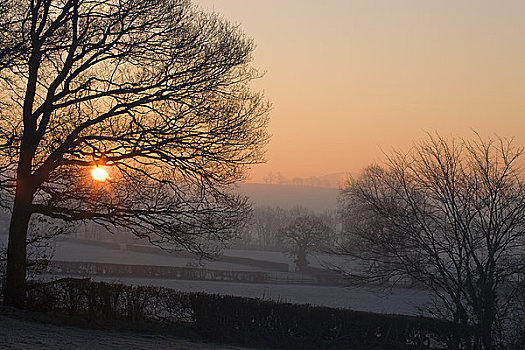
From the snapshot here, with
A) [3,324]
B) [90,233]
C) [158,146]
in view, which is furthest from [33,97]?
[90,233]

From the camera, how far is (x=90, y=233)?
114625mm

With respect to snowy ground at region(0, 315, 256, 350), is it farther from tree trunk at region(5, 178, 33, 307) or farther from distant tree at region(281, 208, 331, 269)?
distant tree at region(281, 208, 331, 269)

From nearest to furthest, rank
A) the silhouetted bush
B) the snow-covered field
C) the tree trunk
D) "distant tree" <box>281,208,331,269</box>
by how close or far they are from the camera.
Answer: the tree trunk < the silhouetted bush < the snow-covered field < "distant tree" <box>281,208,331,269</box>

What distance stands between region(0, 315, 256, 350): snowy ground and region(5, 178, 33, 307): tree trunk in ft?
5.22

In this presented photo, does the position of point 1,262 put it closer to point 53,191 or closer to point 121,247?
point 53,191

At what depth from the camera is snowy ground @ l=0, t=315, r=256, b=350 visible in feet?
Answer: 41.4

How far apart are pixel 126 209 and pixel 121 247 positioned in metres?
74.6

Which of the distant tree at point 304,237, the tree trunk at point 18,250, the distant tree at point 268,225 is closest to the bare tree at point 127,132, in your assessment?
the tree trunk at point 18,250

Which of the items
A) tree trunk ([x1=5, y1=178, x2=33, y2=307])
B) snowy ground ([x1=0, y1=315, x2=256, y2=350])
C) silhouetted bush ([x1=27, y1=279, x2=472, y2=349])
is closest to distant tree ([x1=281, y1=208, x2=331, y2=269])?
silhouetted bush ([x1=27, y1=279, x2=472, y2=349])

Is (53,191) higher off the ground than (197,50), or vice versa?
(197,50)

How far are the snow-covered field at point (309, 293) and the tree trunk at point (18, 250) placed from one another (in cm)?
2488

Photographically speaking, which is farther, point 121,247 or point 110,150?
point 121,247

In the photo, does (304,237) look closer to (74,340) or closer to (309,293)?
(309,293)

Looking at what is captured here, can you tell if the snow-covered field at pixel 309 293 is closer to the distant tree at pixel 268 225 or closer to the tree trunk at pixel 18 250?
the tree trunk at pixel 18 250
